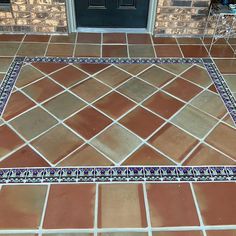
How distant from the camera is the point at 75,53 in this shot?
2.75m

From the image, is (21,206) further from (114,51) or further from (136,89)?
(114,51)

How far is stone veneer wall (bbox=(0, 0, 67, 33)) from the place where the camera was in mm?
2875

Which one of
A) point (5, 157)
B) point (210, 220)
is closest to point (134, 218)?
point (210, 220)

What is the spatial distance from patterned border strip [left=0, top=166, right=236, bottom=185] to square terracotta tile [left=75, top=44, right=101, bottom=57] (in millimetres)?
1374

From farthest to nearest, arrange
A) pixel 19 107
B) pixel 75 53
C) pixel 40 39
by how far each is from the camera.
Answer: pixel 40 39 → pixel 75 53 → pixel 19 107

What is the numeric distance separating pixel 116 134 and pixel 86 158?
28cm

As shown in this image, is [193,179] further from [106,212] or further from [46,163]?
[46,163]

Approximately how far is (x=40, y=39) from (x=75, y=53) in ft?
1.62

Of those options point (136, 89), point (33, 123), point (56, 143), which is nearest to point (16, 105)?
point (33, 123)

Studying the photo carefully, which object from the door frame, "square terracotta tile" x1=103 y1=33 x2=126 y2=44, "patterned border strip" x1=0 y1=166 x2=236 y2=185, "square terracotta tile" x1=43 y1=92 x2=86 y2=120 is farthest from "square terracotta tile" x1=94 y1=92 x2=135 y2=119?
the door frame

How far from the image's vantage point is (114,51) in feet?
9.18

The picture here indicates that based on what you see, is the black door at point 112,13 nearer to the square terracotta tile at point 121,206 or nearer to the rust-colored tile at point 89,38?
the rust-colored tile at point 89,38

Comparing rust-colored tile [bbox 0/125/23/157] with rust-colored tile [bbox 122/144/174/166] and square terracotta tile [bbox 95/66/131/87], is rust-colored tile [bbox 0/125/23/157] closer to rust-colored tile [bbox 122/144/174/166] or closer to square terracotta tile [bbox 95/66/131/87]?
rust-colored tile [bbox 122/144/174/166]

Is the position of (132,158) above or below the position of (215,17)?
below
